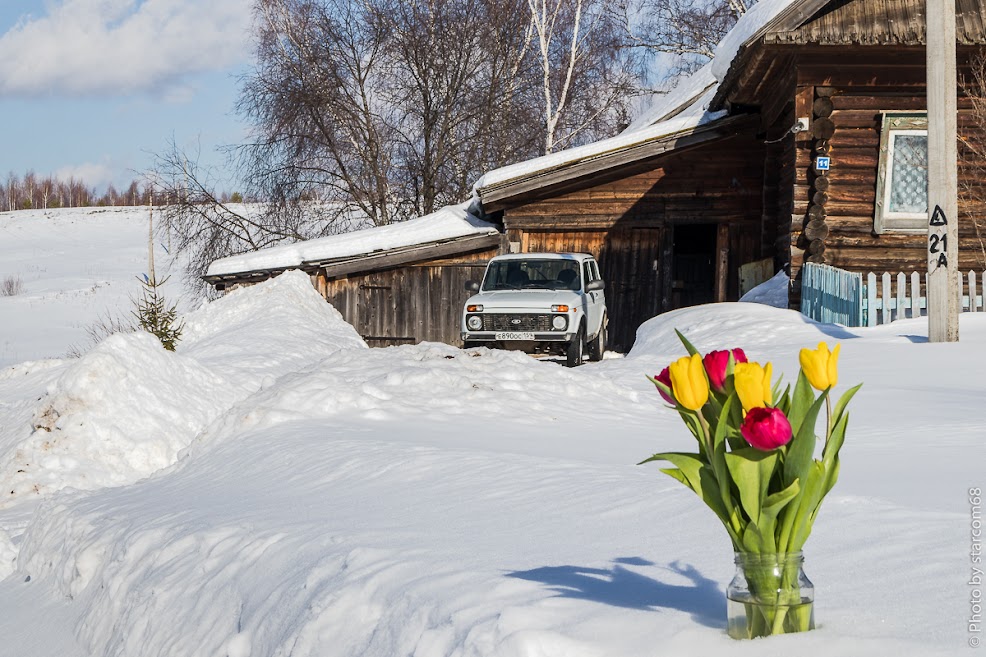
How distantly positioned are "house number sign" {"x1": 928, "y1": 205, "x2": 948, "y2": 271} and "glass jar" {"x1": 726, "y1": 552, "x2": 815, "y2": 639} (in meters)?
8.75

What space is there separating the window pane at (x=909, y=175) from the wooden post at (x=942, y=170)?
3.56 m

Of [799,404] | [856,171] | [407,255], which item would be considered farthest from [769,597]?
[407,255]

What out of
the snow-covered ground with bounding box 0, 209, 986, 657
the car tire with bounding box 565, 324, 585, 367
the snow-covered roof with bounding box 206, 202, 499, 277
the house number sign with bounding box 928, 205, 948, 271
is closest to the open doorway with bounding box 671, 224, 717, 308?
the snow-covered roof with bounding box 206, 202, 499, 277

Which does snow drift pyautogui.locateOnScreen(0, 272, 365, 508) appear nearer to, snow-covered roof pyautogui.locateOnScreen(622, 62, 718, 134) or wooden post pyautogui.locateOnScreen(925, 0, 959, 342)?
wooden post pyautogui.locateOnScreen(925, 0, 959, 342)

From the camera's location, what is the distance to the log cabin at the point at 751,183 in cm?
1338

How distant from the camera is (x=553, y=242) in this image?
18.9m

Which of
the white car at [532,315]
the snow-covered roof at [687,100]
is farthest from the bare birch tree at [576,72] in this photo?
the white car at [532,315]

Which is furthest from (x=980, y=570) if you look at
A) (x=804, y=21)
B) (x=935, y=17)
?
(x=804, y=21)

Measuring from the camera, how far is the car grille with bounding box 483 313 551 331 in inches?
533

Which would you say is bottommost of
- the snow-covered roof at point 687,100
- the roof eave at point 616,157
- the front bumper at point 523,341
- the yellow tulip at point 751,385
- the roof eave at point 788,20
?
the front bumper at point 523,341

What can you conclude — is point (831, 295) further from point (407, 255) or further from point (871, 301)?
point (407, 255)

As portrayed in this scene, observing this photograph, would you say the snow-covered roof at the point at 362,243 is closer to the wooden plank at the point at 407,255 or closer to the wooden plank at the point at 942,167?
the wooden plank at the point at 407,255

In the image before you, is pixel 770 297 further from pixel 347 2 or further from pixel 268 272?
pixel 347 2

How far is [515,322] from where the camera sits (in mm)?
13594
